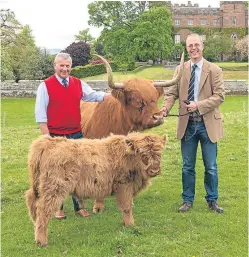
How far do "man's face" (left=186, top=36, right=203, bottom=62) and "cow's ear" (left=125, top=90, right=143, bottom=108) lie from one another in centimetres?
93

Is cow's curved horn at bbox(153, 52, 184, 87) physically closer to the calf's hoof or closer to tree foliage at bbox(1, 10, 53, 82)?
Answer: the calf's hoof

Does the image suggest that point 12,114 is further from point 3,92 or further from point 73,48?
point 73,48

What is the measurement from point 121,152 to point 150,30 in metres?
49.8

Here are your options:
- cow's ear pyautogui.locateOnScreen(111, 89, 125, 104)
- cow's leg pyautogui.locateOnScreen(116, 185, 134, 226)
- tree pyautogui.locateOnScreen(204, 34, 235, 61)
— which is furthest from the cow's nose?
tree pyautogui.locateOnScreen(204, 34, 235, 61)

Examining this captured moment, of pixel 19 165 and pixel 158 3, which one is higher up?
pixel 158 3

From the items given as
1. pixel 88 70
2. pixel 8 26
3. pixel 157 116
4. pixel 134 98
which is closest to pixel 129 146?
pixel 157 116

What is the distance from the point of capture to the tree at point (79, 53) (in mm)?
51897

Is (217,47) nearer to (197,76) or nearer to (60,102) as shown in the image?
(197,76)

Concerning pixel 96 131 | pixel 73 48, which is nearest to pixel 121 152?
pixel 96 131

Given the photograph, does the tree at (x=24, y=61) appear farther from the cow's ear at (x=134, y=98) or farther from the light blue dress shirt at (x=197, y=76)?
the light blue dress shirt at (x=197, y=76)

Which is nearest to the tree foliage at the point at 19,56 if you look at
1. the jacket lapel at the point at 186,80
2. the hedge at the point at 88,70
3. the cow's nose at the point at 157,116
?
the hedge at the point at 88,70

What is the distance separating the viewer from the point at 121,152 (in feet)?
17.3

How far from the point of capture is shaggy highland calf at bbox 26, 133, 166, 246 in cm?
491

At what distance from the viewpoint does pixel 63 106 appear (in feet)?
18.9
